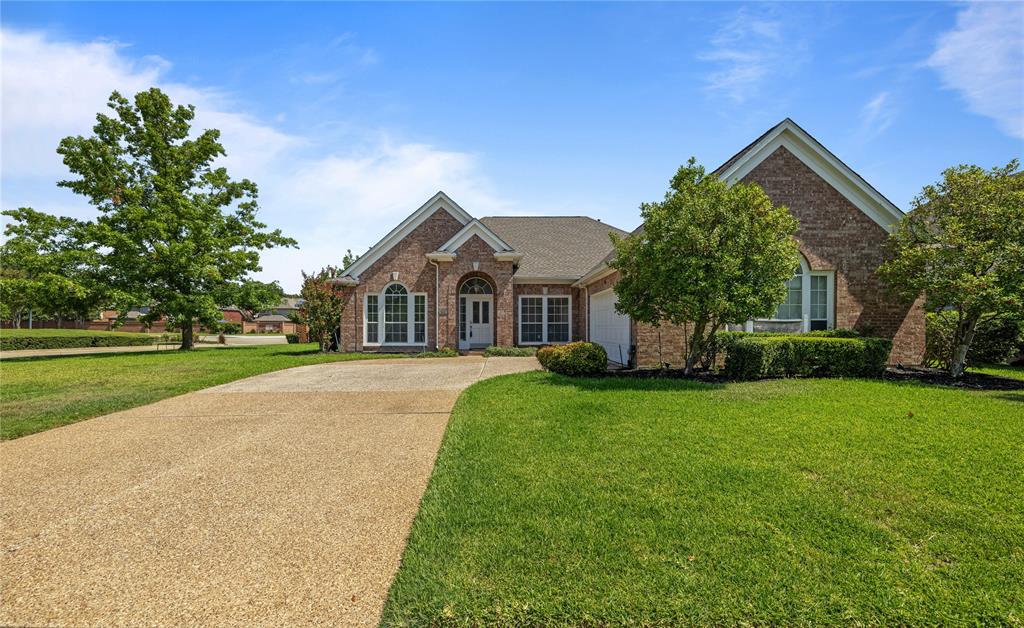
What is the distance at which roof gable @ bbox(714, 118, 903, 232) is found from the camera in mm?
12617

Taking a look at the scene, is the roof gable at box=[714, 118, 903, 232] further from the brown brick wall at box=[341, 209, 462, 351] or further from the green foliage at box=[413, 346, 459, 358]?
the brown brick wall at box=[341, 209, 462, 351]

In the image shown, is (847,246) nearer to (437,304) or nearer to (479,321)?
(479,321)

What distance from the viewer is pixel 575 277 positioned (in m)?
19.5

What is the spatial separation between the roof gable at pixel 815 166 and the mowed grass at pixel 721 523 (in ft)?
27.6

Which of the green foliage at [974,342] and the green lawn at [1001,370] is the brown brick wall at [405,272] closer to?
the green foliage at [974,342]

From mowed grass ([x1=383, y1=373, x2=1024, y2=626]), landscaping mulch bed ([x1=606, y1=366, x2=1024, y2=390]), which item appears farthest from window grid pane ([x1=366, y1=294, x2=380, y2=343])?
mowed grass ([x1=383, y1=373, x2=1024, y2=626])

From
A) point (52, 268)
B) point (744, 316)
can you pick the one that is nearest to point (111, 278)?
point (52, 268)

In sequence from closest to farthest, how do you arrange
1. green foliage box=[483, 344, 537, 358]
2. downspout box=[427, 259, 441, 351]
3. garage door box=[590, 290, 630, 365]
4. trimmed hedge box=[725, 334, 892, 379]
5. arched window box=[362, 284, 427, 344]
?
trimmed hedge box=[725, 334, 892, 379]
garage door box=[590, 290, 630, 365]
green foliage box=[483, 344, 537, 358]
downspout box=[427, 259, 441, 351]
arched window box=[362, 284, 427, 344]

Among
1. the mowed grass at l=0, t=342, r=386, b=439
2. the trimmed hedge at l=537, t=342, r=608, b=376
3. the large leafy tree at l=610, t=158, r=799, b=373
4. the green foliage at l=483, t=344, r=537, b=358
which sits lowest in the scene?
the mowed grass at l=0, t=342, r=386, b=439

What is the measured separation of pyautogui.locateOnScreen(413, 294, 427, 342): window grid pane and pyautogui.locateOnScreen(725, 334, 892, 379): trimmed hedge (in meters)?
12.3

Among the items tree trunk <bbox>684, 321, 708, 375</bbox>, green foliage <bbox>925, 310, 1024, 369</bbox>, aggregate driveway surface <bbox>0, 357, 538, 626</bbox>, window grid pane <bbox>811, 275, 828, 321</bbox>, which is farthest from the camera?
window grid pane <bbox>811, 275, 828, 321</bbox>

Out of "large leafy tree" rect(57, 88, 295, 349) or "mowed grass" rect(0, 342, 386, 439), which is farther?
"large leafy tree" rect(57, 88, 295, 349)

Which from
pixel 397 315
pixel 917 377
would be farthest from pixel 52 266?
pixel 917 377

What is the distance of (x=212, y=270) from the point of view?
811 inches
